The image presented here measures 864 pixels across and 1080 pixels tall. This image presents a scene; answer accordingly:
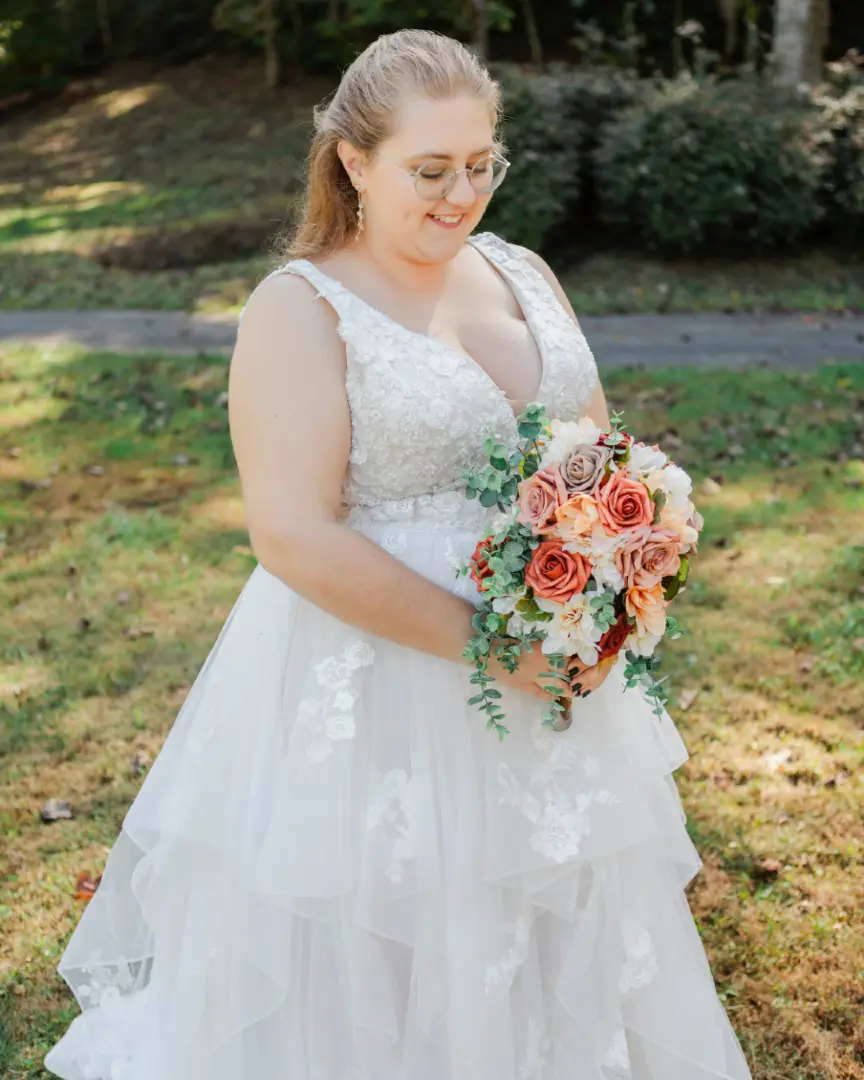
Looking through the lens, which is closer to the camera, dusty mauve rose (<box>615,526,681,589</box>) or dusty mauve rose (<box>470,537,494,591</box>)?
dusty mauve rose (<box>615,526,681,589</box>)

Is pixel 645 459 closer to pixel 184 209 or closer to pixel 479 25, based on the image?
pixel 184 209

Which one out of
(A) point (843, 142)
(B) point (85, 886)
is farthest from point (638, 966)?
(A) point (843, 142)

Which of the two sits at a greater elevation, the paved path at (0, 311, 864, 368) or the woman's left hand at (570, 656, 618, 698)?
the woman's left hand at (570, 656, 618, 698)

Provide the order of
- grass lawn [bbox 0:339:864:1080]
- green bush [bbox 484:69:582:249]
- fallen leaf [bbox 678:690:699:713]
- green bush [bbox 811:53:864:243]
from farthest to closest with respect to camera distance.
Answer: green bush [bbox 484:69:582:249]
green bush [bbox 811:53:864:243]
fallen leaf [bbox 678:690:699:713]
grass lawn [bbox 0:339:864:1080]

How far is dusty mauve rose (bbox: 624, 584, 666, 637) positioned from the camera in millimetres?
2188

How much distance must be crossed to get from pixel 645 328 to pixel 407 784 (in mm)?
7980

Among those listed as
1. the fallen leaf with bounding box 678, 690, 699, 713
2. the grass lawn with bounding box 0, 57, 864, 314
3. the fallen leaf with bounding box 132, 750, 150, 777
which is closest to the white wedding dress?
the fallen leaf with bounding box 132, 750, 150, 777

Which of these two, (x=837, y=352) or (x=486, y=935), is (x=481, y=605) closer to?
(x=486, y=935)

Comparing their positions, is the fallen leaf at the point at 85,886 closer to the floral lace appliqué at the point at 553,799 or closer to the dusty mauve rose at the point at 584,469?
the floral lace appliqué at the point at 553,799

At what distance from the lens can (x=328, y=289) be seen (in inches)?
94.2

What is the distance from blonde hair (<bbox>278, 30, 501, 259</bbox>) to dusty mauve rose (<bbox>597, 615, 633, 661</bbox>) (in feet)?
Answer: 3.32

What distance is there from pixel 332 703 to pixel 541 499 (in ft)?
2.09

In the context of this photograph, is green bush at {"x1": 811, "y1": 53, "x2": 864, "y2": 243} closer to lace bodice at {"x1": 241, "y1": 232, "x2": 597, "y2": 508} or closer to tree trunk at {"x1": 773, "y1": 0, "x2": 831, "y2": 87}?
tree trunk at {"x1": 773, "y1": 0, "x2": 831, "y2": 87}

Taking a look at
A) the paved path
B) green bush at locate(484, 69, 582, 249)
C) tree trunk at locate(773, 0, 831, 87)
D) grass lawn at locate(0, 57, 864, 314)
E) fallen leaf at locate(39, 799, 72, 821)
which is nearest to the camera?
fallen leaf at locate(39, 799, 72, 821)
